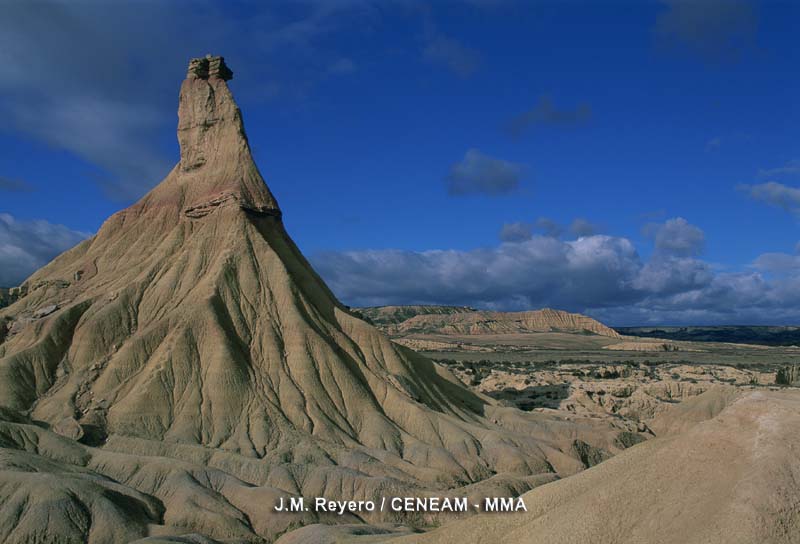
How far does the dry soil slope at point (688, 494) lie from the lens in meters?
21.4

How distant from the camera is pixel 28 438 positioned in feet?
142

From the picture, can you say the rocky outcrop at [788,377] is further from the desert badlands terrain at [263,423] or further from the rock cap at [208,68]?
the rock cap at [208,68]

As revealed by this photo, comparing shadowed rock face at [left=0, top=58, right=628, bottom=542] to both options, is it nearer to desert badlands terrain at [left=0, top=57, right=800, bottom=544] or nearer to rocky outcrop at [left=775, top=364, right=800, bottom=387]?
desert badlands terrain at [left=0, top=57, right=800, bottom=544]

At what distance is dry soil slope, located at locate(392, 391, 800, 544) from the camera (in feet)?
70.1

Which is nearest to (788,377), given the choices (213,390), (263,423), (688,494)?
(263,423)

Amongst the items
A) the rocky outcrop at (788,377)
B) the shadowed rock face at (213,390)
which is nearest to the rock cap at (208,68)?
the shadowed rock face at (213,390)

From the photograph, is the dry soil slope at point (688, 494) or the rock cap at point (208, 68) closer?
the dry soil slope at point (688, 494)

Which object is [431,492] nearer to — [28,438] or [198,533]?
[198,533]

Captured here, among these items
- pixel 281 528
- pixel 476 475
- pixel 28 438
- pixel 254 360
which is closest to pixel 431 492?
pixel 476 475

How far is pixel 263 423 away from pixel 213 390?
4.61 meters

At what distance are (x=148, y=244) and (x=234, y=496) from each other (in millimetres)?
32549

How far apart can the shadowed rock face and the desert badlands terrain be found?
15cm

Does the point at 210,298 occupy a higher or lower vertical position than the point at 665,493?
higher

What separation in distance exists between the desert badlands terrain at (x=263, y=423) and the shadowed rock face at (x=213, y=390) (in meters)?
0.15
